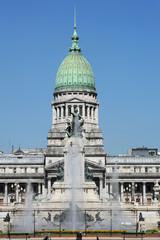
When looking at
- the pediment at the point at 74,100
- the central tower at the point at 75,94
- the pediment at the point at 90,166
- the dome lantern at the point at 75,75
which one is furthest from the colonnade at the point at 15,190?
the dome lantern at the point at 75,75

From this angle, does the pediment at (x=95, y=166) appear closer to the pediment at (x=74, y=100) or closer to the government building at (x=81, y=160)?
the government building at (x=81, y=160)

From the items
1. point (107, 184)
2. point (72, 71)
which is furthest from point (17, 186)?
point (72, 71)

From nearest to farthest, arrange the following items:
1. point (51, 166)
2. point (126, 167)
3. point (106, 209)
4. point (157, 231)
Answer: point (157, 231), point (106, 209), point (51, 166), point (126, 167)

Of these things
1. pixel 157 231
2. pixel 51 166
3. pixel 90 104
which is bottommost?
pixel 157 231

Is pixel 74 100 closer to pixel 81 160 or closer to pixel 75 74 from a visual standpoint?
pixel 75 74

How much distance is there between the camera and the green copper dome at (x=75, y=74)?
175 metres

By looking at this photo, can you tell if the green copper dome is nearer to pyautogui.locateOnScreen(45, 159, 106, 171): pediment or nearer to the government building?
the government building

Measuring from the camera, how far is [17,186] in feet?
525

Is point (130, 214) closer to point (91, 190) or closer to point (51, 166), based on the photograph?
point (91, 190)

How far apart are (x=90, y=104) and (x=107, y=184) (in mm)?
27954

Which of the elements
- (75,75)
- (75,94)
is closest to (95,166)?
(75,94)

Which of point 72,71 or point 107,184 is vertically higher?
point 72,71

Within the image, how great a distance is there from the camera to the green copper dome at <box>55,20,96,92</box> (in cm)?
17525

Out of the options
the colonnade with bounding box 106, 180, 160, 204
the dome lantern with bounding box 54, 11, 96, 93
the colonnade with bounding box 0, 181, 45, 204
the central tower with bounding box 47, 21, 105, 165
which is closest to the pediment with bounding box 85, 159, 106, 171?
the colonnade with bounding box 106, 180, 160, 204
